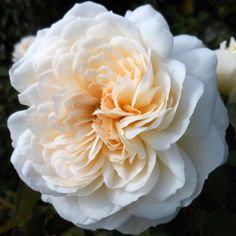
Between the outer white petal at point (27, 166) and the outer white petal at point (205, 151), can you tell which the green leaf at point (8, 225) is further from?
the outer white petal at point (205, 151)

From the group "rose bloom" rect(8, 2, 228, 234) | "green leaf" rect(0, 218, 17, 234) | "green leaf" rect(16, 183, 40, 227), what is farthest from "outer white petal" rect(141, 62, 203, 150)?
"green leaf" rect(0, 218, 17, 234)

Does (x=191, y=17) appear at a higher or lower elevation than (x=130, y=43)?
lower

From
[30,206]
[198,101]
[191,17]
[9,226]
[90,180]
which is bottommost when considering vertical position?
[191,17]

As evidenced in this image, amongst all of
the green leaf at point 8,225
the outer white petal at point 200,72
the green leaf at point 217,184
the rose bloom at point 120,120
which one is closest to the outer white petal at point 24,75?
the rose bloom at point 120,120

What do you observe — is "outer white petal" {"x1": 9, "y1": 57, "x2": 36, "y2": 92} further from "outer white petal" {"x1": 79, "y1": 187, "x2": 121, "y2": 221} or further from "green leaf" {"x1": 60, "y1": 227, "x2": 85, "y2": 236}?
"green leaf" {"x1": 60, "y1": 227, "x2": 85, "y2": 236}

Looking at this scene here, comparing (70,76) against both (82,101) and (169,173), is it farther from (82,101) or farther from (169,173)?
(169,173)

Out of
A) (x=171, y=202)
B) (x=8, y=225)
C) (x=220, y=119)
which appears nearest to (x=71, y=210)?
(x=171, y=202)

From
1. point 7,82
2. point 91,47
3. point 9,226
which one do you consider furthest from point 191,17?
point 91,47
